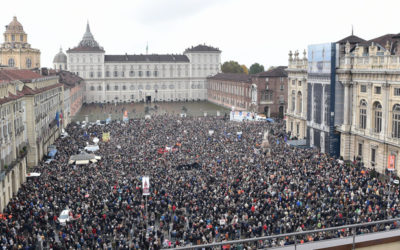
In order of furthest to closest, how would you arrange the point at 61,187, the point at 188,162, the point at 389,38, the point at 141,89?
1. the point at 141,89
2. the point at 389,38
3. the point at 188,162
4. the point at 61,187

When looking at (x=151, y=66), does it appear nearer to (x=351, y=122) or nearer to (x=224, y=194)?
(x=351, y=122)

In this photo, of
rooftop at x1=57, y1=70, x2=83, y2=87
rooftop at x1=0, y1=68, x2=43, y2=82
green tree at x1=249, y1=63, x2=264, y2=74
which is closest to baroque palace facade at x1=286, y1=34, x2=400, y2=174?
rooftop at x1=0, y1=68, x2=43, y2=82

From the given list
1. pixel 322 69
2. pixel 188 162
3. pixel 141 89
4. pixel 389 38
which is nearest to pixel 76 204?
pixel 188 162

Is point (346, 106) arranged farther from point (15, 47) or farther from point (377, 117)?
point (15, 47)

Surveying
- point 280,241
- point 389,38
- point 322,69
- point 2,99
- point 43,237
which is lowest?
point 43,237

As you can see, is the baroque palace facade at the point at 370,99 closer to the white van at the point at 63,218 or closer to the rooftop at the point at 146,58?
the white van at the point at 63,218

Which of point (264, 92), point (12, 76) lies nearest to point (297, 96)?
point (264, 92)
